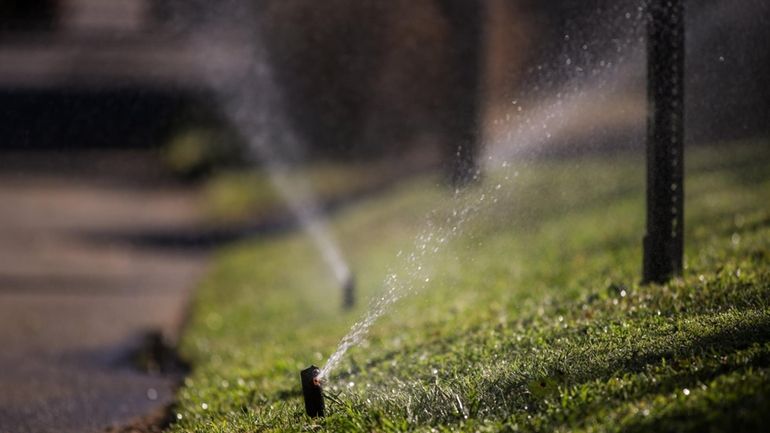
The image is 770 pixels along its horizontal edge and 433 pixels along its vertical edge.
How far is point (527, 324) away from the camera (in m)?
5.38

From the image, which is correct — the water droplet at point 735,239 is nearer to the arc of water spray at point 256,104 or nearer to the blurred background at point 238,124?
the blurred background at point 238,124

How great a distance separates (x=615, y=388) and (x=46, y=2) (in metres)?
24.9

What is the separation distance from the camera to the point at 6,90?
21.2m

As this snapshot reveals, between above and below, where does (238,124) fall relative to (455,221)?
above

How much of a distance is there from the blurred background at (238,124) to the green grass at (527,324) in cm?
57

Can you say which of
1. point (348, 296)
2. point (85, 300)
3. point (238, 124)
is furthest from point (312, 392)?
point (238, 124)

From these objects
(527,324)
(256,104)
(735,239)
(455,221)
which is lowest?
(527,324)

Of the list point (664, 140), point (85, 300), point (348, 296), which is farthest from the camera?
point (85, 300)

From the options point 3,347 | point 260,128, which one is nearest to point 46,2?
point 260,128

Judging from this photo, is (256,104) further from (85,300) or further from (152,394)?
(152,394)

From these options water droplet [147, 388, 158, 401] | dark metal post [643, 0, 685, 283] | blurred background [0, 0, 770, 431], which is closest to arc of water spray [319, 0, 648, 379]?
blurred background [0, 0, 770, 431]

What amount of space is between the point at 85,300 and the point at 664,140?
587 centimetres

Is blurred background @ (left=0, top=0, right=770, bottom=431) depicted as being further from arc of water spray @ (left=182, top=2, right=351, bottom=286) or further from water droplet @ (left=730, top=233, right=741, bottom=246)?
water droplet @ (left=730, top=233, right=741, bottom=246)

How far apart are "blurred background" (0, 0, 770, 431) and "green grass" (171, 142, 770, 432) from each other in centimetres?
57
